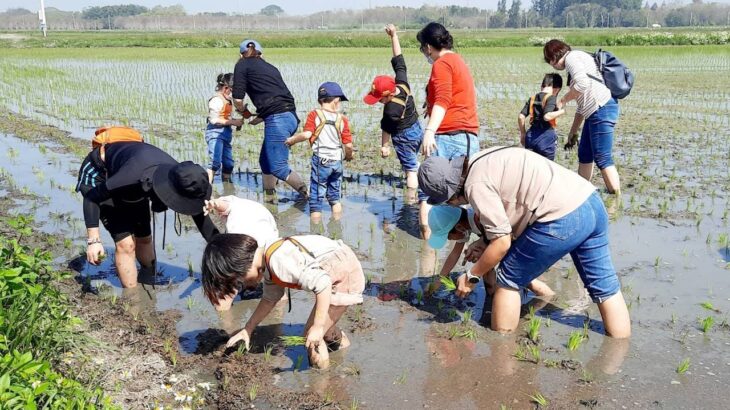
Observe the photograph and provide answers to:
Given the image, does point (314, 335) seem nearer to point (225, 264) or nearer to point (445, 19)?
point (225, 264)

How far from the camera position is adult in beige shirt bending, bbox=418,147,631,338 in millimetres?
3988

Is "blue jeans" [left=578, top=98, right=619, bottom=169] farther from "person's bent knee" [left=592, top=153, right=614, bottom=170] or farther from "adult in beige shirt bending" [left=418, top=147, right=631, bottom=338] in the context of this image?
"adult in beige shirt bending" [left=418, top=147, right=631, bottom=338]

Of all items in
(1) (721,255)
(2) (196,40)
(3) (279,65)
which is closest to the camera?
(1) (721,255)

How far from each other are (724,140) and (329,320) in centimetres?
882

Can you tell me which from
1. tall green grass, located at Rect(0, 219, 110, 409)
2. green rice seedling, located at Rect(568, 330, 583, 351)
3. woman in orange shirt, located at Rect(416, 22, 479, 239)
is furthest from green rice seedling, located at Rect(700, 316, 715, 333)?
tall green grass, located at Rect(0, 219, 110, 409)

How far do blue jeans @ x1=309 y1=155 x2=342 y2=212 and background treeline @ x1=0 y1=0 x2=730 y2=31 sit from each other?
90.9 meters

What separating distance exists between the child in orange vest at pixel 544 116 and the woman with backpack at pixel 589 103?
147 millimetres

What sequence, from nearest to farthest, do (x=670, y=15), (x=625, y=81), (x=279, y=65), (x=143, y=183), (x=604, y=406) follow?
(x=604, y=406) → (x=143, y=183) → (x=625, y=81) → (x=279, y=65) → (x=670, y=15)

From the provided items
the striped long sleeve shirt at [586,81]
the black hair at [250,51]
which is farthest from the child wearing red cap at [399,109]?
the striped long sleeve shirt at [586,81]

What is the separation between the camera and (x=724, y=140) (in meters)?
10.6

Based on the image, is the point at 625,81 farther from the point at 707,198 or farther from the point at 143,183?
the point at 143,183

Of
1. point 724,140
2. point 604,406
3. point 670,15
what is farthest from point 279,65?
point 670,15

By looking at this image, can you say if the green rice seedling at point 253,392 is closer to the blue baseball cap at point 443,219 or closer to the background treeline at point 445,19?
the blue baseball cap at point 443,219

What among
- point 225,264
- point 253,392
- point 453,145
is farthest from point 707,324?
point 225,264
